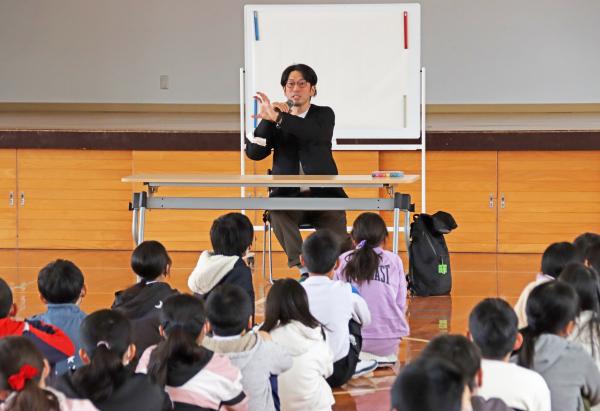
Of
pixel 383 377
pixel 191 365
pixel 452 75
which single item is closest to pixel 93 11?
pixel 452 75

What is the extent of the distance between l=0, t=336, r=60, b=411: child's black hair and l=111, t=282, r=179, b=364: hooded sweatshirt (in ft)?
3.30

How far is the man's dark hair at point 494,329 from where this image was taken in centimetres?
227

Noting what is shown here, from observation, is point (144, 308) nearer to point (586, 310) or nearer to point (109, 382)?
point (109, 382)

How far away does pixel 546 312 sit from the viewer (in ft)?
8.30

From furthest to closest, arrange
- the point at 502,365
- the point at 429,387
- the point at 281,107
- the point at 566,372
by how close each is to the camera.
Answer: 1. the point at 281,107
2. the point at 566,372
3. the point at 502,365
4. the point at 429,387

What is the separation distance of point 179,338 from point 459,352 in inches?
29.1

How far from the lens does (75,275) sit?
3.08 metres

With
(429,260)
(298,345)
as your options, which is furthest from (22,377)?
(429,260)

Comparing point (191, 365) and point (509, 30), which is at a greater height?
point (509, 30)

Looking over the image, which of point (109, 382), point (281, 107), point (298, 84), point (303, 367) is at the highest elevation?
point (298, 84)

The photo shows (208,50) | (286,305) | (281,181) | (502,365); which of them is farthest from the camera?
(208,50)

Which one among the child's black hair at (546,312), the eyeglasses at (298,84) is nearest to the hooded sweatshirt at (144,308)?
the child's black hair at (546,312)

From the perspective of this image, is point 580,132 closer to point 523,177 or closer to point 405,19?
point 523,177

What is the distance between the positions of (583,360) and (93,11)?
24.7ft
